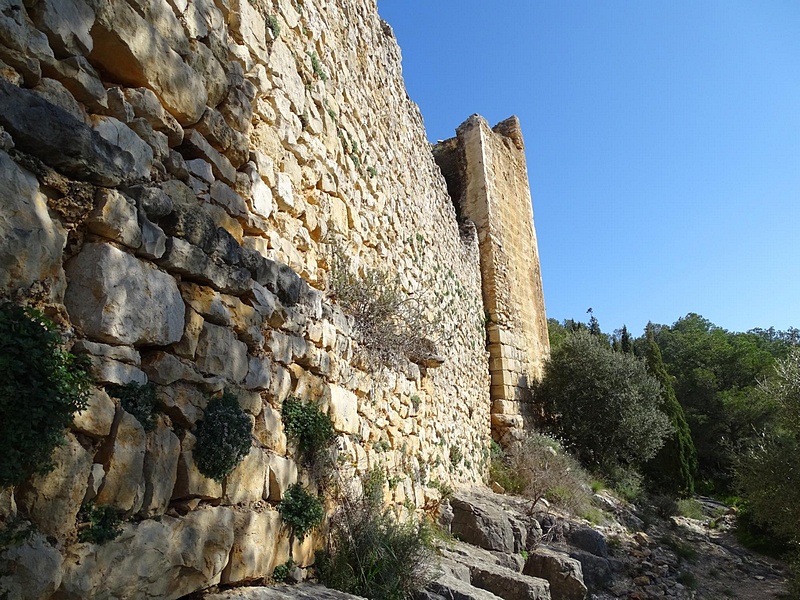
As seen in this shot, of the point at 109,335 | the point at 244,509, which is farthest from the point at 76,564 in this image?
the point at 244,509

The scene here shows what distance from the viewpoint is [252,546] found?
9.42 feet

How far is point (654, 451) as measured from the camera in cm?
1381

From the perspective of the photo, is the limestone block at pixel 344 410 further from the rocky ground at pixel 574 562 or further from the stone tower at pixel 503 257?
the stone tower at pixel 503 257

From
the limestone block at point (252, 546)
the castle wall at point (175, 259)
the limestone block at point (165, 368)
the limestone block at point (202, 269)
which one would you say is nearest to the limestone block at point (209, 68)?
the castle wall at point (175, 259)

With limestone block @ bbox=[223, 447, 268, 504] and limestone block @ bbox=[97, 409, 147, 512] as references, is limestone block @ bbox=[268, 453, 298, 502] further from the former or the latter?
limestone block @ bbox=[97, 409, 147, 512]

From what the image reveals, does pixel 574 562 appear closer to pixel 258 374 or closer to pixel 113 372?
pixel 258 374

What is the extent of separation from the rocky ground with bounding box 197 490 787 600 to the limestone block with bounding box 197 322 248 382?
109 centimetres

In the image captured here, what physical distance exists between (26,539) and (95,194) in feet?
4.23

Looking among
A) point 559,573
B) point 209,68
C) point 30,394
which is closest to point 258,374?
point 30,394

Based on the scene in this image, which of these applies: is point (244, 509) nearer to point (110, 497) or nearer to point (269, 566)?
point (269, 566)

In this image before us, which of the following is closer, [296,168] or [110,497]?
[110,497]

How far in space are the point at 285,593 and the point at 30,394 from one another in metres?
1.82

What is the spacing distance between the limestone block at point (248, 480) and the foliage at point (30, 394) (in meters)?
1.09

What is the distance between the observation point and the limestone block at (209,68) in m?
3.12
